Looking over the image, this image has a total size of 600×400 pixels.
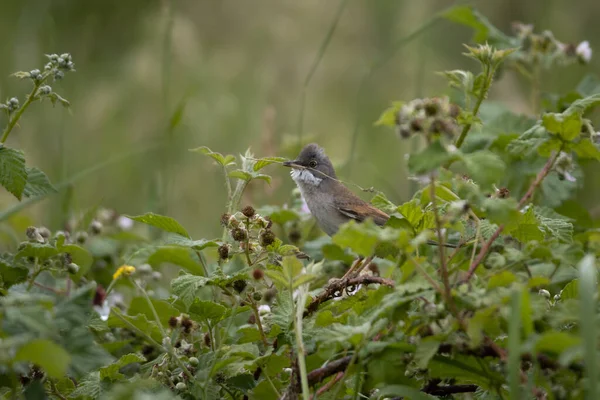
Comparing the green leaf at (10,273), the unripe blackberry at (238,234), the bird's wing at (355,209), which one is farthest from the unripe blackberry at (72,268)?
the bird's wing at (355,209)

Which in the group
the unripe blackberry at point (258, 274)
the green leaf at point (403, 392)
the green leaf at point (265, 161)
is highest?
the green leaf at point (265, 161)

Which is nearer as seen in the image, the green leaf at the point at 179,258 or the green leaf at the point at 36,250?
the green leaf at the point at 36,250

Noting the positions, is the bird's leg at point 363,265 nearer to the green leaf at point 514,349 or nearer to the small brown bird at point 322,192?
the small brown bird at point 322,192

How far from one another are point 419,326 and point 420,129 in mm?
556

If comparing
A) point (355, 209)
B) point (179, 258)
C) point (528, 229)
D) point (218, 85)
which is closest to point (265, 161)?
point (179, 258)

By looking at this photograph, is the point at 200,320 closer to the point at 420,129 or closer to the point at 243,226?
the point at 243,226

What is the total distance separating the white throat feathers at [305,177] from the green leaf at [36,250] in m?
2.33

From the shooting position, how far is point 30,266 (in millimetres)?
2928

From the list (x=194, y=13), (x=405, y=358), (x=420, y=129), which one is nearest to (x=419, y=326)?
(x=405, y=358)

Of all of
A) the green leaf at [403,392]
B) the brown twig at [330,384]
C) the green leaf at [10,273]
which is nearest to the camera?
the green leaf at [403,392]

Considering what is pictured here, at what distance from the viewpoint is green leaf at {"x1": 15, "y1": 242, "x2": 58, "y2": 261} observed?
105 inches

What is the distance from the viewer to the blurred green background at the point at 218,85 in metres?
5.77

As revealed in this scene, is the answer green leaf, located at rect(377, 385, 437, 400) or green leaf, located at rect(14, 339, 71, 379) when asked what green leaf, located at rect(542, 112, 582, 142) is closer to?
green leaf, located at rect(377, 385, 437, 400)

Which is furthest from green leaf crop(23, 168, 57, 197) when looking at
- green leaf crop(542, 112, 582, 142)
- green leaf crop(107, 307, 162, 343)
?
green leaf crop(542, 112, 582, 142)
